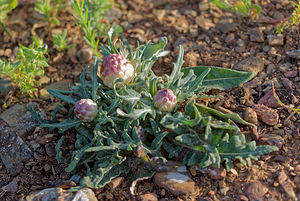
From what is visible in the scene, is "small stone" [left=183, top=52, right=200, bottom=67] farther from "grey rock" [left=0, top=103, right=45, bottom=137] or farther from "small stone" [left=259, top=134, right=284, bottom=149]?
"grey rock" [left=0, top=103, right=45, bottom=137]

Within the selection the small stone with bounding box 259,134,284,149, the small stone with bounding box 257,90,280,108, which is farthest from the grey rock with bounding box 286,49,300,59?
the small stone with bounding box 259,134,284,149

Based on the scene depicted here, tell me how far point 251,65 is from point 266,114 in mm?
711

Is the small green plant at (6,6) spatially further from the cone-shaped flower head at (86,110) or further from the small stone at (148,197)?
the small stone at (148,197)

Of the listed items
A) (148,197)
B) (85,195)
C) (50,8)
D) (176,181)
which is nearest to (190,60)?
(176,181)

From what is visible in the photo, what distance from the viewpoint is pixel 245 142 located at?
3023 mm

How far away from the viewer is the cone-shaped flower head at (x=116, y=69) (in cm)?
325

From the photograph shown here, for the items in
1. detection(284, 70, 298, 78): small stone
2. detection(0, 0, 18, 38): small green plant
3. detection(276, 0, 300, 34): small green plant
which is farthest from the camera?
detection(0, 0, 18, 38): small green plant

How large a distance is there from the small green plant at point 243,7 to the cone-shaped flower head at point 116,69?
5.33 feet

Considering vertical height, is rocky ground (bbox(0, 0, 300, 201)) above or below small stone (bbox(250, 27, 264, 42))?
below

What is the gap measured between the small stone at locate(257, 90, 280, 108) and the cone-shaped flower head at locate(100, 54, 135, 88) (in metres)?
1.29

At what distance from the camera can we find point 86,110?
10.8 ft

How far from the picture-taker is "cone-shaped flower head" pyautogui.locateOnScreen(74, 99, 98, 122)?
10.8ft

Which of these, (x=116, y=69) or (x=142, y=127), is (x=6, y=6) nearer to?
(x=116, y=69)

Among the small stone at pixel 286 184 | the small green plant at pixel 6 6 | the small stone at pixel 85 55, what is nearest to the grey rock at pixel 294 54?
the small stone at pixel 286 184
